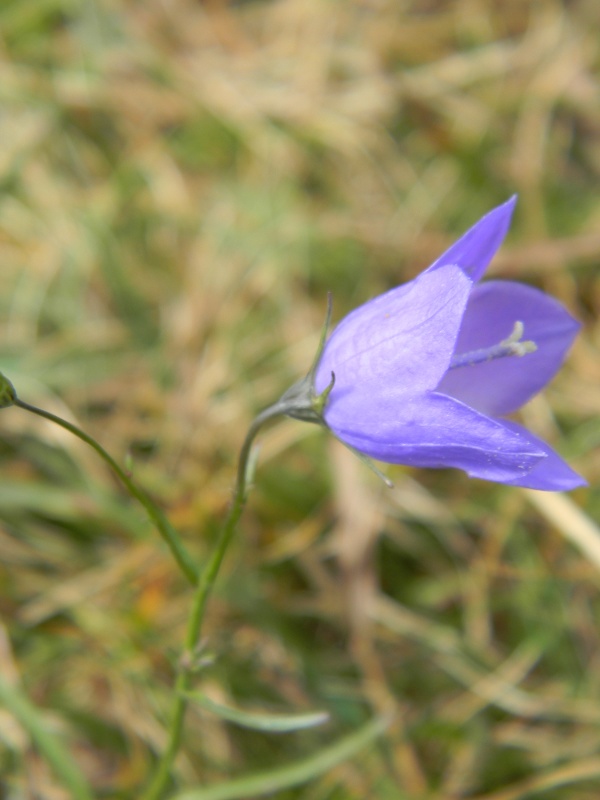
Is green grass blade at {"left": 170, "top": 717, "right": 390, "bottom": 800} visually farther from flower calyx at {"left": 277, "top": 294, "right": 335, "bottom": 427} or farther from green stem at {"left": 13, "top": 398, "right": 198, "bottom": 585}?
flower calyx at {"left": 277, "top": 294, "right": 335, "bottom": 427}

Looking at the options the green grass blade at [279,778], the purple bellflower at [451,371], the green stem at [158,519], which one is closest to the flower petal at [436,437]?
the purple bellflower at [451,371]

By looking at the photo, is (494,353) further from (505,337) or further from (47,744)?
(47,744)

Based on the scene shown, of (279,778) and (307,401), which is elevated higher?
(307,401)

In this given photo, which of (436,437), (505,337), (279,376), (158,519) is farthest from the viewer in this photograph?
(279,376)

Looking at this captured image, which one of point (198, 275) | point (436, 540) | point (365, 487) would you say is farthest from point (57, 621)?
point (198, 275)

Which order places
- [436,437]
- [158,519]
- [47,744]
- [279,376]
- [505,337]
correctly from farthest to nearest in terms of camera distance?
[279,376] < [47,744] < [505,337] < [158,519] < [436,437]

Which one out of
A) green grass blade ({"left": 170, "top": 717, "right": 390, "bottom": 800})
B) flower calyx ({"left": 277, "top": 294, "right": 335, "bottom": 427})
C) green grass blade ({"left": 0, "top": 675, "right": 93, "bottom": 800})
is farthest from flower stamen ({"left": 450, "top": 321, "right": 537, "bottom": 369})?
green grass blade ({"left": 0, "top": 675, "right": 93, "bottom": 800})

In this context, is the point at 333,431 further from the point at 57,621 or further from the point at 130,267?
the point at 130,267

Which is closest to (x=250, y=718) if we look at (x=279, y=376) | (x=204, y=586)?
(x=204, y=586)
